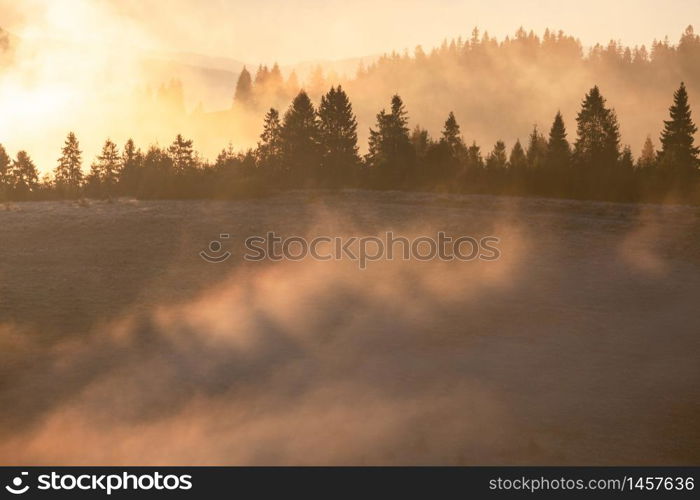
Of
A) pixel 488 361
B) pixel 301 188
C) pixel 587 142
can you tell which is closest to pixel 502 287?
pixel 488 361

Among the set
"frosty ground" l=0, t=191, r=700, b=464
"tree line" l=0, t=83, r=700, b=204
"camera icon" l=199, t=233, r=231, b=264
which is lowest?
"frosty ground" l=0, t=191, r=700, b=464

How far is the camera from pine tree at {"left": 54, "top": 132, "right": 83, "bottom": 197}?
2931 inches

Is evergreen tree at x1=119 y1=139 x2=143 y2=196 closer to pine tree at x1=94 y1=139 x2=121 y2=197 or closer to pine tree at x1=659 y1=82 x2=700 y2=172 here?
pine tree at x1=94 y1=139 x2=121 y2=197

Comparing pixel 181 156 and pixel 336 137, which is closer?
pixel 336 137

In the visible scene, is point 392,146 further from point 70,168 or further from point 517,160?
point 70,168

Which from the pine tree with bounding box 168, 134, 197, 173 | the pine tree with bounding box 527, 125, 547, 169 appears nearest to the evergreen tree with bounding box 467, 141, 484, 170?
the pine tree with bounding box 527, 125, 547, 169

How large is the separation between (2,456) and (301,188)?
4470 centimetres

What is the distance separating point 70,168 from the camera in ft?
248

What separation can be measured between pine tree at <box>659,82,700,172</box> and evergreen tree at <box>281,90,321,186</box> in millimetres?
34209

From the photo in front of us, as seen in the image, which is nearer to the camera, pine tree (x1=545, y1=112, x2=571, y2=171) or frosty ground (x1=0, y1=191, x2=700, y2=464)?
frosty ground (x1=0, y1=191, x2=700, y2=464)

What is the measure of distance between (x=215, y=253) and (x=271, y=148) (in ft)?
126

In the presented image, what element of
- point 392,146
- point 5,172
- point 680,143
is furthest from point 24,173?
point 680,143

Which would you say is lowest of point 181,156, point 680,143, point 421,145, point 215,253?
point 215,253

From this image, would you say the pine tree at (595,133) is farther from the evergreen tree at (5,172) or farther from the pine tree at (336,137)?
the evergreen tree at (5,172)
